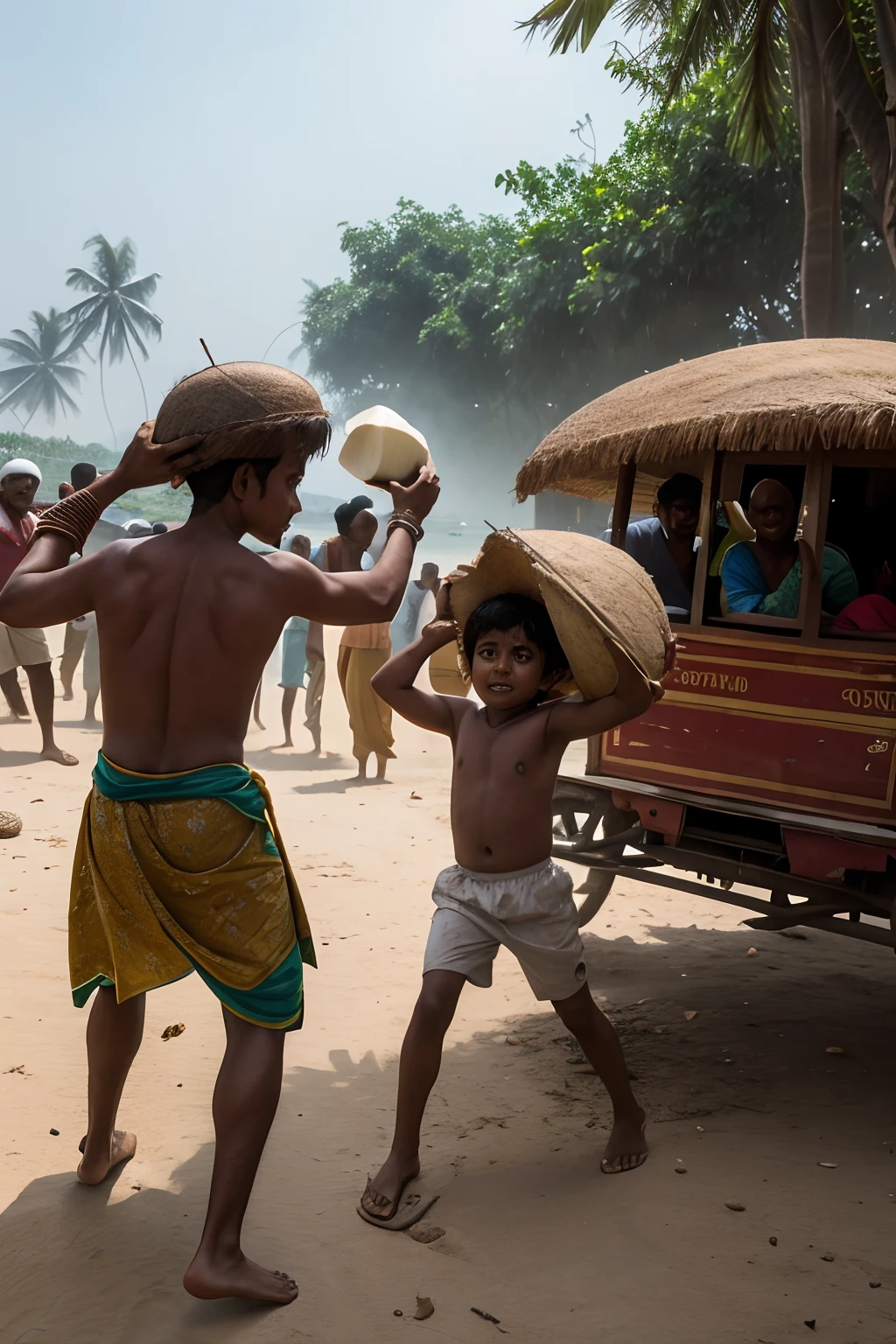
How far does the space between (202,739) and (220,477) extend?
64 cm

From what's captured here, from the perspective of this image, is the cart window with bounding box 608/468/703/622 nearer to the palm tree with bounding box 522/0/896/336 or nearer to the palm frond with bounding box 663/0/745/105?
the palm tree with bounding box 522/0/896/336

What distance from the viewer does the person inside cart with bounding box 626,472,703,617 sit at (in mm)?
5414

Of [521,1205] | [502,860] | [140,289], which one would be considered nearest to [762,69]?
[502,860]

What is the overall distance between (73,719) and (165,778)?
33.0ft

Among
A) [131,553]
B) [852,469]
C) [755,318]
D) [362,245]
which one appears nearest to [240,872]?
[131,553]

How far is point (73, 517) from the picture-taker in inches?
115

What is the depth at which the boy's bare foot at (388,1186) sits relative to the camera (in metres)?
3.20

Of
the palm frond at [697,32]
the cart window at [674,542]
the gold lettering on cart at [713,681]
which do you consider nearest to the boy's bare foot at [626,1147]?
the gold lettering on cart at [713,681]

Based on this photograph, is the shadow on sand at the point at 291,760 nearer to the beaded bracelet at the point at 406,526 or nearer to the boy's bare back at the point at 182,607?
the beaded bracelet at the point at 406,526

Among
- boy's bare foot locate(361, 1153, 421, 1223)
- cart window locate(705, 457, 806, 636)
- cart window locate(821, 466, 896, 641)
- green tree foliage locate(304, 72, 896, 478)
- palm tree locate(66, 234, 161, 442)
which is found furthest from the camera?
palm tree locate(66, 234, 161, 442)

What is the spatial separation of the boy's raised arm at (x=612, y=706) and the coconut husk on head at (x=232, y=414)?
106 cm

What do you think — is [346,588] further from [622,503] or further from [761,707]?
[622,503]

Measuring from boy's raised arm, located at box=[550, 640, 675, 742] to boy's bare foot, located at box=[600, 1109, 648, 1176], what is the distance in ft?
4.06

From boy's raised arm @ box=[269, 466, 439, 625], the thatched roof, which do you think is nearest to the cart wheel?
the thatched roof
